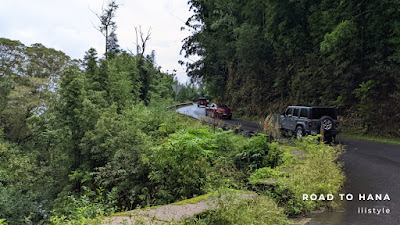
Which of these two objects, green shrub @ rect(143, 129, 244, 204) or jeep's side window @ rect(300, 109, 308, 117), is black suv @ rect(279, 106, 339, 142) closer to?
jeep's side window @ rect(300, 109, 308, 117)

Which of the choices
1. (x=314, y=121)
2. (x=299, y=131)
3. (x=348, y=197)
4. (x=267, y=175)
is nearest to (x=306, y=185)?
(x=267, y=175)

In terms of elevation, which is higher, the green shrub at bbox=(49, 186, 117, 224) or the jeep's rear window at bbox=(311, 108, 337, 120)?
the jeep's rear window at bbox=(311, 108, 337, 120)

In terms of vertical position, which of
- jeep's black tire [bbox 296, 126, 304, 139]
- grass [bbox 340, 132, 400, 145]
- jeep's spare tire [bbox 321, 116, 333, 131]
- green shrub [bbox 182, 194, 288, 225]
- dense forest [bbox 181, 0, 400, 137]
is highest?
dense forest [bbox 181, 0, 400, 137]

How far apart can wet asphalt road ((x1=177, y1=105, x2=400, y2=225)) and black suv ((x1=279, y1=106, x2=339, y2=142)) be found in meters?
1.41

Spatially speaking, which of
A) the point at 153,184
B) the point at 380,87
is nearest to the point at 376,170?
the point at 153,184

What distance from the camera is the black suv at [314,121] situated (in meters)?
11.9

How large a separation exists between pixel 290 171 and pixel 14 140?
95.2 ft

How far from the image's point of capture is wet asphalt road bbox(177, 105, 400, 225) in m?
4.28

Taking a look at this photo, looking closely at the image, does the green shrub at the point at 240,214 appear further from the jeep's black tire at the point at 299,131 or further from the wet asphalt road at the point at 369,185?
the jeep's black tire at the point at 299,131

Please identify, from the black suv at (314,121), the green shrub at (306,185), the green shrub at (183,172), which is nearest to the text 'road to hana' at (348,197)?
the green shrub at (306,185)

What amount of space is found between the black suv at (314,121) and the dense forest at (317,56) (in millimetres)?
5344

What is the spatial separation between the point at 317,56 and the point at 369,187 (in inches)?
690

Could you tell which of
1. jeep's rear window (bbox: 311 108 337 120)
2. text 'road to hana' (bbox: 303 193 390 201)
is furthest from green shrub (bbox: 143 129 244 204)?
jeep's rear window (bbox: 311 108 337 120)

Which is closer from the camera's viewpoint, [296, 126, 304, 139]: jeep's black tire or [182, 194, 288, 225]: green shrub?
[182, 194, 288, 225]: green shrub
